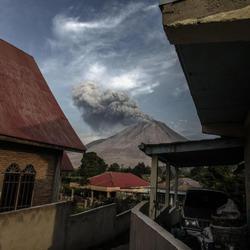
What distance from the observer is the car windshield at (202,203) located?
30.9 ft

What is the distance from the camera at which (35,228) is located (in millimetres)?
8375

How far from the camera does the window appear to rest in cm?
985

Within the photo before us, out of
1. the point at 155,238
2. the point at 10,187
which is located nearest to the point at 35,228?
the point at 10,187

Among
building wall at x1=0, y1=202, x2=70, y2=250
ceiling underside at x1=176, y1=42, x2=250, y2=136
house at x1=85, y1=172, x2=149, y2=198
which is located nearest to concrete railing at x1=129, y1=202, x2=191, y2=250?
ceiling underside at x1=176, y1=42, x2=250, y2=136

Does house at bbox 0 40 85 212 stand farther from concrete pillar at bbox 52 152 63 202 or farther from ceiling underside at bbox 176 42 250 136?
ceiling underside at bbox 176 42 250 136

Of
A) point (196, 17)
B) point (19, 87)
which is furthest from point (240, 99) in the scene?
point (19, 87)

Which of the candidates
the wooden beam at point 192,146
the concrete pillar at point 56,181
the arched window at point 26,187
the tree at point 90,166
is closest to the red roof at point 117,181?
the tree at point 90,166

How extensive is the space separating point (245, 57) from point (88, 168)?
45430mm

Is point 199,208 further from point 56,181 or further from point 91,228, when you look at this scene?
point 56,181

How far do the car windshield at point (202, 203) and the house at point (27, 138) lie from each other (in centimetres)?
472

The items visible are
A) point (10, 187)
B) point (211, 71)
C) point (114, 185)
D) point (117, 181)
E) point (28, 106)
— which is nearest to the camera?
point (211, 71)

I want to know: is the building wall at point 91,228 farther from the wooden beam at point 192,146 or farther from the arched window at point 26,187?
the wooden beam at point 192,146

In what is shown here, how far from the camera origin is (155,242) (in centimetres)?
470

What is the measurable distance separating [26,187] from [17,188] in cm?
46
